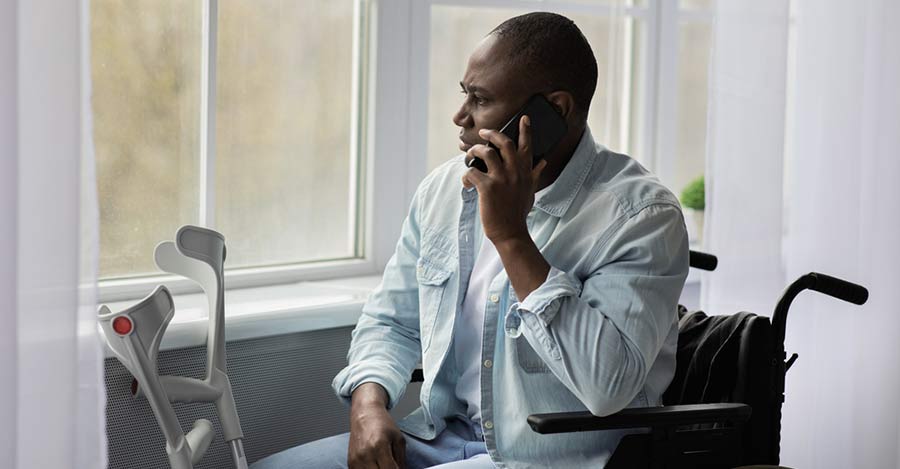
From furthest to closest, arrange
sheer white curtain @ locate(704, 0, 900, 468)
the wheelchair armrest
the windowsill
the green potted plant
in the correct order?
the green potted plant → sheer white curtain @ locate(704, 0, 900, 468) → the windowsill → the wheelchair armrest

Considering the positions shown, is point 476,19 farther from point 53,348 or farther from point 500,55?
point 53,348

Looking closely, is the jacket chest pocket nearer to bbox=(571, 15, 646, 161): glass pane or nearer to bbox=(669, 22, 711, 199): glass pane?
bbox=(571, 15, 646, 161): glass pane

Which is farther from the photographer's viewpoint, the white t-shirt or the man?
the white t-shirt

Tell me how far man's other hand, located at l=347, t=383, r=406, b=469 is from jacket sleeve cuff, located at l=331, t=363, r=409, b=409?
5cm

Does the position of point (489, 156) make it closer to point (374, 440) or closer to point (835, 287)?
point (374, 440)

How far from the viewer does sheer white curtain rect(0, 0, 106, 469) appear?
127 cm

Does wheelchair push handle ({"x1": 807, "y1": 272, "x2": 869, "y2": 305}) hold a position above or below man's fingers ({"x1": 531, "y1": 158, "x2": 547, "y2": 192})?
below

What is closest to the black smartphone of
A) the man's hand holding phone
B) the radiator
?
the man's hand holding phone

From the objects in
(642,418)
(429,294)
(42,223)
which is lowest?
(642,418)

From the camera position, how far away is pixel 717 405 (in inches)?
62.2

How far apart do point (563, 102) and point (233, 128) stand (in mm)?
782

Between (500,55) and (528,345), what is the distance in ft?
1.45

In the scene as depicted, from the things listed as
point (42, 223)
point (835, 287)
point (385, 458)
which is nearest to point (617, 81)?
point (835, 287)

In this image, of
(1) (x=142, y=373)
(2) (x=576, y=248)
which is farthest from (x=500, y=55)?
(1) (x=142, y=373)
